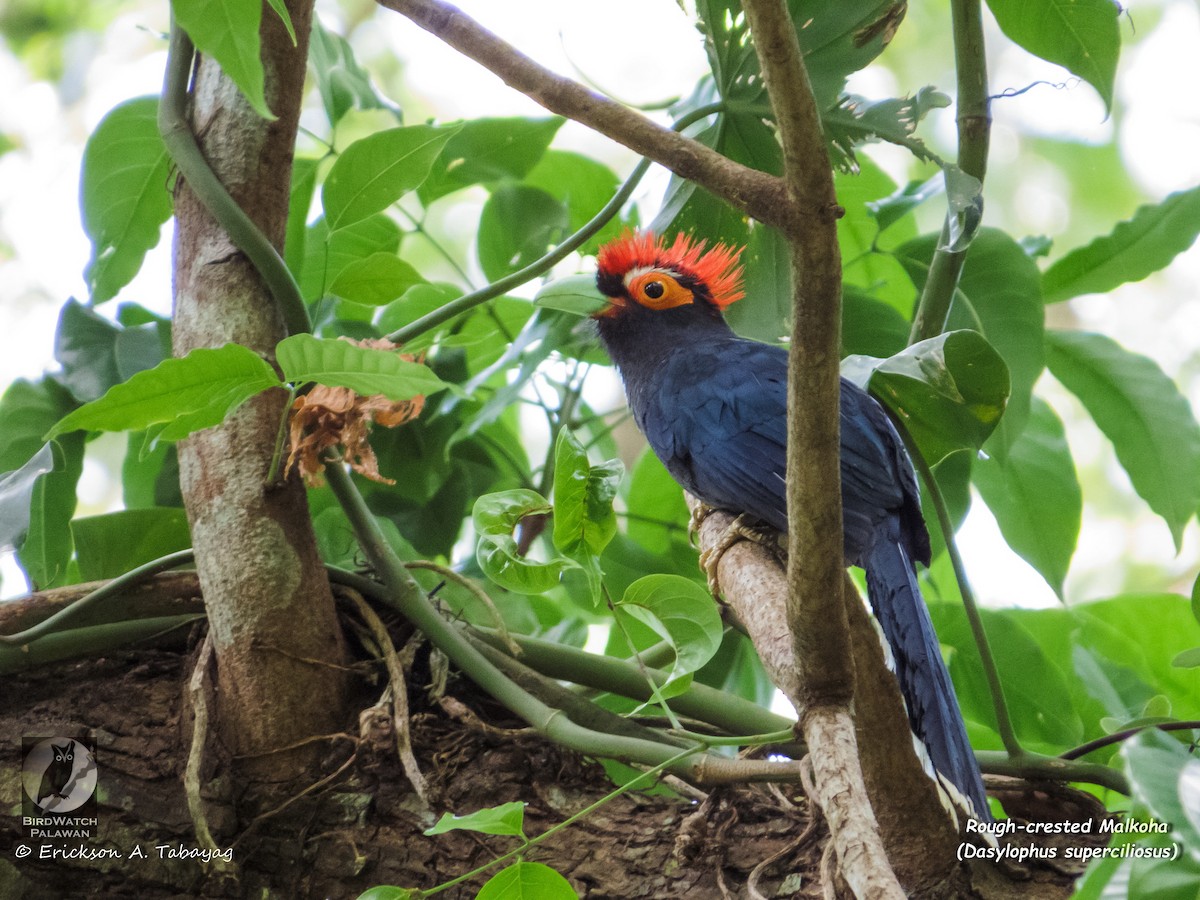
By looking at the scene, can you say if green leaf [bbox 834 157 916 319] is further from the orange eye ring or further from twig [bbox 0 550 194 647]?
twig [bbox 0 550 194 647]

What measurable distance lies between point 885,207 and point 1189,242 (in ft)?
2.24

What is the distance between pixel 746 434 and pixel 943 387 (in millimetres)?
764

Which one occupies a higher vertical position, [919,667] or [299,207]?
[299,207]

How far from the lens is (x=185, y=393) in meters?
1.37

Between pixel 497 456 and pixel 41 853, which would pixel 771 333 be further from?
pixel 41 853

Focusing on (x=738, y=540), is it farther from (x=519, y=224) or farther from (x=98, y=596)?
(x=98, y=596)

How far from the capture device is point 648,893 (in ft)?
5.28

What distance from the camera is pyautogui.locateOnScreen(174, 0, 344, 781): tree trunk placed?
1729 mm

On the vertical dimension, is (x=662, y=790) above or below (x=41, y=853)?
below

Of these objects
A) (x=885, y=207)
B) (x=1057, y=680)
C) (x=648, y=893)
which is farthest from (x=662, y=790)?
(x=885, y=207)

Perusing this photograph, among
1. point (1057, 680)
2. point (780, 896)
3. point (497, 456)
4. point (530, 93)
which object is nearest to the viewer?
point (530, 93)

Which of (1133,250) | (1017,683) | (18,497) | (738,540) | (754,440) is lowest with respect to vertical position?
(1017,683)

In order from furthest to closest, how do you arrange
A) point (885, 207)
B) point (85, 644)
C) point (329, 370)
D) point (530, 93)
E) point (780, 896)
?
point (885, 207) < point (85, 644) < point (780, 896) < point (329, 370) < point (530, 93)

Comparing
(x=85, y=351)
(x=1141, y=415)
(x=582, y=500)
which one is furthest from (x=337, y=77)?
(x=1141, y=415)
